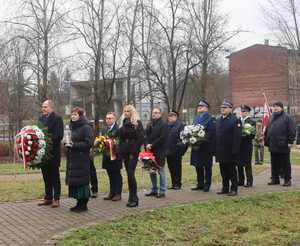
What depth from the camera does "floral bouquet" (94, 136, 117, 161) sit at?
971 centimetres

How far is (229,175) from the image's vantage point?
1066 cm

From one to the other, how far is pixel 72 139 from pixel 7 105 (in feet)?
73.7

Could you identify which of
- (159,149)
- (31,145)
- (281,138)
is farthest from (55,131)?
(281,138)

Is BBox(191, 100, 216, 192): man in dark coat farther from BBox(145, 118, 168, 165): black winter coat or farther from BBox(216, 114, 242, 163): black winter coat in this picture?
BBox(145, 118, 168, 165): black winter coat

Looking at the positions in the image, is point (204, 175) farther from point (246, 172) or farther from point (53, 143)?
point (53, 143)

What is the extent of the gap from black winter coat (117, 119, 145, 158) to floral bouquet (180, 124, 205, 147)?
176 cm

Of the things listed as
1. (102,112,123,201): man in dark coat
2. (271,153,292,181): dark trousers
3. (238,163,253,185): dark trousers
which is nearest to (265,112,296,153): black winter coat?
(271,153,292,181): dark trousers

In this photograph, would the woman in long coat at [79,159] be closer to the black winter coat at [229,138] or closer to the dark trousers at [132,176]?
the dark trousers at [132,176]

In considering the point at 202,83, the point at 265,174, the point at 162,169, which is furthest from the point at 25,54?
the point at 162,169

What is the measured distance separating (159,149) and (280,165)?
3.65 m

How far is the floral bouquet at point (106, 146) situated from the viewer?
9.71 m

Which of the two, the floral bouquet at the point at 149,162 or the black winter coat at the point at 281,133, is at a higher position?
the black winter coat at the point at 281,133

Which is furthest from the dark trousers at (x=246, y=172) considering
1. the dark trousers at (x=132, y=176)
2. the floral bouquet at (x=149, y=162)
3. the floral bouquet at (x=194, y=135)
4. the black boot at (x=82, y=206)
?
the black boot at (x=82, y=206)

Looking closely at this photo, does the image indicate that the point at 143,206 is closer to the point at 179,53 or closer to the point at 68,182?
the point at 68,182
